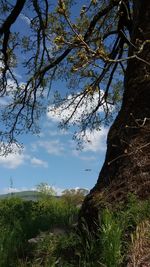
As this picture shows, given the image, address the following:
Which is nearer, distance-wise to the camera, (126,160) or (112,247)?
(112,247)

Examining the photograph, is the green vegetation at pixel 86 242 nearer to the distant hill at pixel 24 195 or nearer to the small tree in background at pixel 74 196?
the small tree in background at pixel 74 196

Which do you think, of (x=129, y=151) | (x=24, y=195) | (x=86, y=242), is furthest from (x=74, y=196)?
(x=86, y=242)

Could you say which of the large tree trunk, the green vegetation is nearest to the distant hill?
the green vegetation

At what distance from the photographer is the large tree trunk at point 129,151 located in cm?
593

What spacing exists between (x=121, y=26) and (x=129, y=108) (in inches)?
255

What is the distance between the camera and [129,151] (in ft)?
20.6

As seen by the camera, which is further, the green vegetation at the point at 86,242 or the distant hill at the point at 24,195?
the distant hill at the point at 24,195

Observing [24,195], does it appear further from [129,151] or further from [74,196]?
[129,151]

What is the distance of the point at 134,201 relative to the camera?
561cm

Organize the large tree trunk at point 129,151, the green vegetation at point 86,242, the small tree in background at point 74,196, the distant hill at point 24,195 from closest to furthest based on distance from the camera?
1. the green vegetation at point 86,242
2. the large tree trunk at point 129,151
3. the small tree in background at point 74,196
4. the distant hill at point 24,195

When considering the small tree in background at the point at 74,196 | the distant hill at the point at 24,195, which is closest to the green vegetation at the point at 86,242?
the small tree in background at the point at 74,196

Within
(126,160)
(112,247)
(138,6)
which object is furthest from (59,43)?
(138,6)

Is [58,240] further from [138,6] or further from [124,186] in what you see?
[138,6]

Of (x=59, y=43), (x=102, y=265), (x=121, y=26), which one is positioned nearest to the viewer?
(x=59, y=43)
